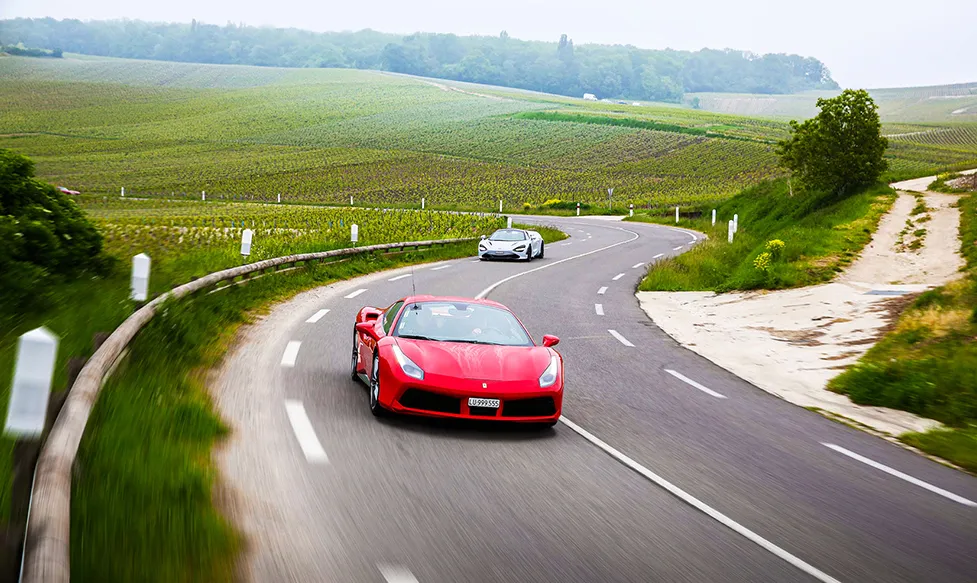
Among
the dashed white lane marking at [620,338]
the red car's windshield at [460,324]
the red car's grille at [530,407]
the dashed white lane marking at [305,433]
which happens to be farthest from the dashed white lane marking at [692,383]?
the dashed white lane marking at [305,433]

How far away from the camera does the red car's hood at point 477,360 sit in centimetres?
814

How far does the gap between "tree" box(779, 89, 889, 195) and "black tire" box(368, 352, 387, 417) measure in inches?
997

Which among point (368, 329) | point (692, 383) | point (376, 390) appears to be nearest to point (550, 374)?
point (376, 390)

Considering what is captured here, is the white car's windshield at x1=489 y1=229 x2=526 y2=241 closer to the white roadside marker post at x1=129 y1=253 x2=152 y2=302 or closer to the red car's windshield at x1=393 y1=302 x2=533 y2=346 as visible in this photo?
the white roadside marker post at x1=129 y1=253 x2=152 y2=302

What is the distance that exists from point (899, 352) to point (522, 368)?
21.8ft

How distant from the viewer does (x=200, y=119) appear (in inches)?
5084

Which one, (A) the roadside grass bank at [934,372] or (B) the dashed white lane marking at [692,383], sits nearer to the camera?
(A) the roadside grass bank at [934,372]

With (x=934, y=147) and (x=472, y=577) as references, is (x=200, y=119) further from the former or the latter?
(x=472, y=577)

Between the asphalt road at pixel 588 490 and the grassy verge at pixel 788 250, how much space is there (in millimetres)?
10296

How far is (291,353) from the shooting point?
11.6 m

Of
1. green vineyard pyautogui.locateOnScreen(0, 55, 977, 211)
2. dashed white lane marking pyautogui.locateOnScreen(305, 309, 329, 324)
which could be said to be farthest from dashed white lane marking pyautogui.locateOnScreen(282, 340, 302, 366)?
green vineyard pyautogui.locateOnScreen(0, 55, 977, 211)

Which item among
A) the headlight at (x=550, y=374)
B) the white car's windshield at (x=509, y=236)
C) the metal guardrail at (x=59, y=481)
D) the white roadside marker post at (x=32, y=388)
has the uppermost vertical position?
the white roadside marker post at (x=32, y=388)

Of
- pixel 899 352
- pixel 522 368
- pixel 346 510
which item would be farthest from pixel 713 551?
pixel 899 352

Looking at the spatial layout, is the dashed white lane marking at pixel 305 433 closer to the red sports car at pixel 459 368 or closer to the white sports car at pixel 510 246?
the red sports car at pixel 459 368
